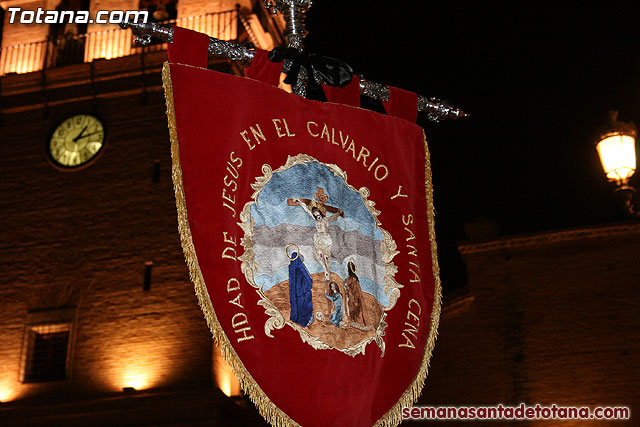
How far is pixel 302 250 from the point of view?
5242 mm

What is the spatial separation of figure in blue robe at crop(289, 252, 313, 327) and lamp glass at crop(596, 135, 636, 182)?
549 cm

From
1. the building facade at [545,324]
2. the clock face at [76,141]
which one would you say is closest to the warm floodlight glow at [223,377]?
the building facade at [545,324]

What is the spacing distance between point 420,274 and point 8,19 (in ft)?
61.2

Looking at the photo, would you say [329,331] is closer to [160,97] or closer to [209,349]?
[209,349]

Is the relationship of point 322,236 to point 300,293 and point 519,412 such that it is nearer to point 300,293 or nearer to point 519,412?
point 300,293

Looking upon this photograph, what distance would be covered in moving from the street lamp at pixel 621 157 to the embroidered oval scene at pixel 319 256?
4741 mm

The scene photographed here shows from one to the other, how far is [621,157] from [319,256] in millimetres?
5401

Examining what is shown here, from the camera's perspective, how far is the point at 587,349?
52.0ft

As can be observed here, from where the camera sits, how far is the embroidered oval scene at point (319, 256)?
5082 millimetres

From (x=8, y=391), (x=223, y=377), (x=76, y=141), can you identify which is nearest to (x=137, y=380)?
(x=223, y=377)

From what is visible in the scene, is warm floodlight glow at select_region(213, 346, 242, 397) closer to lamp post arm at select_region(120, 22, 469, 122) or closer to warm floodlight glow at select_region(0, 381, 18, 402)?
warm floodlight glow at select_region(0, 381, 18, 402)

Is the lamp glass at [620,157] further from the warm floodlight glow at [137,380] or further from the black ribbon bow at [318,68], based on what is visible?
the warm floodlight glow at [137,380]

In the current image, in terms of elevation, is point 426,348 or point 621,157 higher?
point 621,157

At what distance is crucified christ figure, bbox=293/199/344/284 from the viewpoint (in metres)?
5.28
